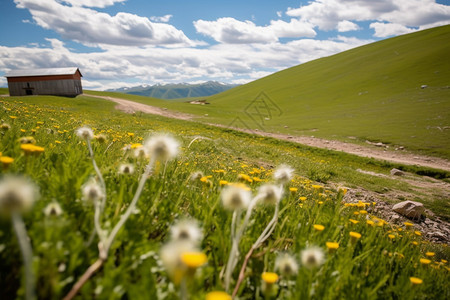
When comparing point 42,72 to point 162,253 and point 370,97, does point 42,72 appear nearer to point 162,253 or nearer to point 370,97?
point 162,253

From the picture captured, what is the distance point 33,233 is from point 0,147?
1.93 m

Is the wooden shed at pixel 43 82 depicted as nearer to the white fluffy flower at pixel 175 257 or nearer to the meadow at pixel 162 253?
the meadow at pixel 162 253

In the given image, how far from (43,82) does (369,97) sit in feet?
243

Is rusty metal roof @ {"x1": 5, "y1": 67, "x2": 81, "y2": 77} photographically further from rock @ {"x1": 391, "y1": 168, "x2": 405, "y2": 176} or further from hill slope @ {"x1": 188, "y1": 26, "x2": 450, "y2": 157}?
rock @ {"x1": 391, "y1": 168, "x2": 405, "y2": 176}

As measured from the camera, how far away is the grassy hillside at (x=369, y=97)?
102 feet

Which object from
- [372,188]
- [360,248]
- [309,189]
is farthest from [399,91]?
[360,248]

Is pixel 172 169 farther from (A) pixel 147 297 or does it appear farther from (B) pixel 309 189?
(B) pixel 309 189

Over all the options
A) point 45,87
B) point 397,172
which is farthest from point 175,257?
point 45,87

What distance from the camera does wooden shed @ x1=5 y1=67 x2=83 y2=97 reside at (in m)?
49.6

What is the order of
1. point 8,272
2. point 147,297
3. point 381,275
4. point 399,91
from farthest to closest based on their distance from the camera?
point 399,91, point 381,275, point 8,272, point 147,297

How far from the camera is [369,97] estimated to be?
58.9m

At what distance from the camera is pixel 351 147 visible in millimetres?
25594

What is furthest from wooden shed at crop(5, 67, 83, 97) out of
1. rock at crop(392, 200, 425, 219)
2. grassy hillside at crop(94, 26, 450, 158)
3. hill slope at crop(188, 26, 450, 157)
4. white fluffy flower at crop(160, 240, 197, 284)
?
white fluffy flower at crop(160, 240, 197, 284)

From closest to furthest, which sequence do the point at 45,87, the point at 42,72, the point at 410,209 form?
the point at 410,209
the point at 45,87
the point at 42,72
